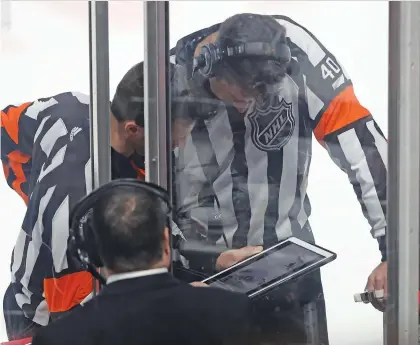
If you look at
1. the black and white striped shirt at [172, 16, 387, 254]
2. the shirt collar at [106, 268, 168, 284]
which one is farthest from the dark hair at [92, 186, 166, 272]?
the black and white striped shirt at [172, 16, 387, 254]

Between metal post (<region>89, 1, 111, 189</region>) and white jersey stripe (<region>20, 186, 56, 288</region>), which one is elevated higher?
metal post (<region>89, 1, 111, 189</region>)

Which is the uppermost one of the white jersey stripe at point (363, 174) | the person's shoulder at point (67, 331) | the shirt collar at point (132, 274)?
the white jersey stripe at point (363, 174)

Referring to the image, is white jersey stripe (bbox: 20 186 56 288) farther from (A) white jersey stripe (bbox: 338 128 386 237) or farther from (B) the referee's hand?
(A) white jersey stripe (bbox: 338 128 386 237)

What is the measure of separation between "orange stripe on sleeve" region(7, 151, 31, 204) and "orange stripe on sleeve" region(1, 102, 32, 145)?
2.5 inches

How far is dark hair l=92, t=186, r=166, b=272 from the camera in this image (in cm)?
160

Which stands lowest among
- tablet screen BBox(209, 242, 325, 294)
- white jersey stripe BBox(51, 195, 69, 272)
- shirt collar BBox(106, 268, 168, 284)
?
tablet screen BBox(209, 242, 325, 294)

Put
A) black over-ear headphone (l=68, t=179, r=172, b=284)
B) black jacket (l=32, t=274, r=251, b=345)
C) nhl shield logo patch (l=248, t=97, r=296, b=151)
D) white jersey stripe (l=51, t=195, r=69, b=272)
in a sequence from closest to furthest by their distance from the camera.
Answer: black jacket (l=32, t=274, r=251, b=345)
black over-ear headphone (l=68, t=179, r=172, b=284)
white jersey stripe (l=51, t=195, r=69, b=272)
nhl shield logo patch (l=248, t=97, r=296, b=151)

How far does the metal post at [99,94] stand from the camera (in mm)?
1803

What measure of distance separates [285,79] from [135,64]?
502mm

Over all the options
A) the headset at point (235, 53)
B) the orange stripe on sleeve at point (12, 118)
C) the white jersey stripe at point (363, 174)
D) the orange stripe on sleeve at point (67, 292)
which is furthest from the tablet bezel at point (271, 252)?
the orange stripe on sleeve at point (12, 118)

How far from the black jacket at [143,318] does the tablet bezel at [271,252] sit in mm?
242

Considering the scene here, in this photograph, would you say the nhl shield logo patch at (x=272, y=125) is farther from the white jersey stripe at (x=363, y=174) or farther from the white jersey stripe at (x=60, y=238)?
the white jersey stripe at (x=60, y=238)

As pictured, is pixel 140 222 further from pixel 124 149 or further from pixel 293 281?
pixel 293 281

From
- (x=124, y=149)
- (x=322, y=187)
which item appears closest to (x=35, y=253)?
(x=124, y=149)
